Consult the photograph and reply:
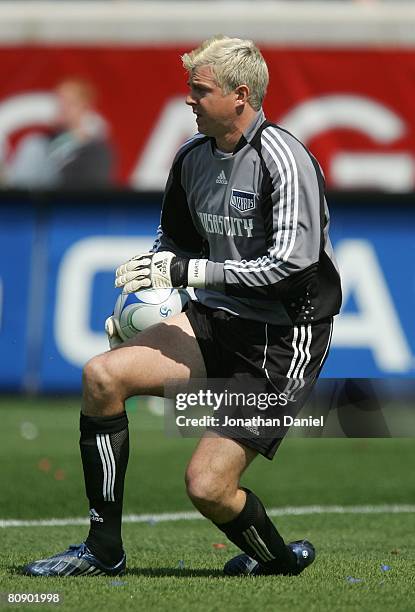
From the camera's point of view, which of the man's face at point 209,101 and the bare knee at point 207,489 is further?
the man's face at point 209,101

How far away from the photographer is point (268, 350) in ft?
18.8

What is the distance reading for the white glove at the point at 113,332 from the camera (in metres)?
6.05

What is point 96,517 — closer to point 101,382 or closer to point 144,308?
point 101,382

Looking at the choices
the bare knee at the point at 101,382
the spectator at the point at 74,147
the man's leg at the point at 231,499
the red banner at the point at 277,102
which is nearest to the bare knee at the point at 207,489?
the man's leg at the point at 231,499

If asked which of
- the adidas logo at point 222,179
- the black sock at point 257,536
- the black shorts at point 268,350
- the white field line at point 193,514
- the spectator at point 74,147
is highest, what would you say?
the spectator at point 74,147

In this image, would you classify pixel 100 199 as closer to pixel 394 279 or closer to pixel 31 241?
pixel 31 241

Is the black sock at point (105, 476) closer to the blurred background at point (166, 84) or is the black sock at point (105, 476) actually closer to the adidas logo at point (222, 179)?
the adidas logo at point (222, 179)

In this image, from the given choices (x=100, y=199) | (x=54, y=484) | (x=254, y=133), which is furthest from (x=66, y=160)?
(x=254, y=133)

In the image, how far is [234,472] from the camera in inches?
220

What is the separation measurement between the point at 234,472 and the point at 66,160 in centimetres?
850

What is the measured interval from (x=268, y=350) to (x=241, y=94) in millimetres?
1052

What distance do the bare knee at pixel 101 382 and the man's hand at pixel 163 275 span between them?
317mm

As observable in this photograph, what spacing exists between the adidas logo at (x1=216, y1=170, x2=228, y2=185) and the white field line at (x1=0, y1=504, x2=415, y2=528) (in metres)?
2.41

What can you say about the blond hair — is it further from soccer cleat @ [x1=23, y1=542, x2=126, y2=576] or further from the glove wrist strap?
soccer cleat @ [x1=23, y1=542, x2=126, y2=576]
